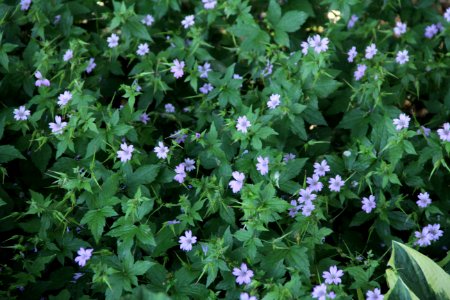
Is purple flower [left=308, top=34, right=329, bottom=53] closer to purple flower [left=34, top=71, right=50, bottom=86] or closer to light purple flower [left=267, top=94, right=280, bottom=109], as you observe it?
light purple flower [left=267, top=94, right=280, bottom=109]

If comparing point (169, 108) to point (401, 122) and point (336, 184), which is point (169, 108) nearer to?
point (336, 184)

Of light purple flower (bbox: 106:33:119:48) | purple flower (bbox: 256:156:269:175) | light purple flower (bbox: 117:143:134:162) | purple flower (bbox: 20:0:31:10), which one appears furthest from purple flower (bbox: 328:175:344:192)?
purple flower (bbox: 20:0:31:10)

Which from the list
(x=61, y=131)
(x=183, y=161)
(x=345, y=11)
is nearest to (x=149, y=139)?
(x=183, y=161)

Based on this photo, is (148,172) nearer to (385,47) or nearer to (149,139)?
(149,139)

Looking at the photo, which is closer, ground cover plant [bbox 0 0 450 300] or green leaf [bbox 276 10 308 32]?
ground cover plant [bbox 0 0 450 300]

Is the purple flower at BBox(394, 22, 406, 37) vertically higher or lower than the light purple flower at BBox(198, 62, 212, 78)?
higher

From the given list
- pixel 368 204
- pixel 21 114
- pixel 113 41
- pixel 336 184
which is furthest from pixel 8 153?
pixel 368 204
